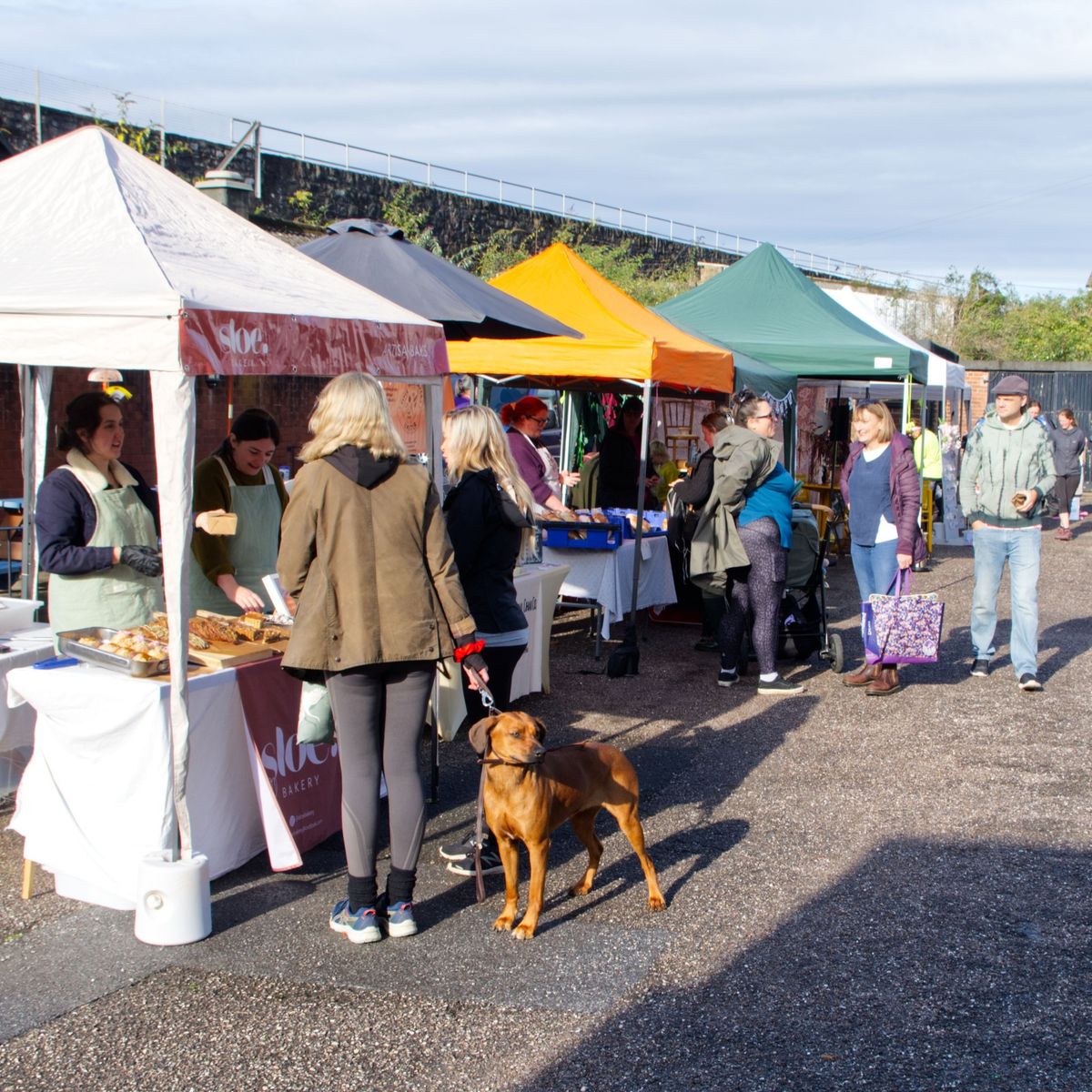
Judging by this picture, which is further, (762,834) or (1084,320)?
(1084,320)

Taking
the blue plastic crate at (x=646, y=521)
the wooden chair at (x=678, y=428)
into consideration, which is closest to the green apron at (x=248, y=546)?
the blue plastic crate at (x=646, y=521)

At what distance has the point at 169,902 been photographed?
384 centimetres

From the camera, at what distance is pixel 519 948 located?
3.93 m

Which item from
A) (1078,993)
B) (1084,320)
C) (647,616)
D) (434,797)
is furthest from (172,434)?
(1084,320)

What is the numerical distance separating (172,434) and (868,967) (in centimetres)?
276

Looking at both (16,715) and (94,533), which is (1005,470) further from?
(16,715)

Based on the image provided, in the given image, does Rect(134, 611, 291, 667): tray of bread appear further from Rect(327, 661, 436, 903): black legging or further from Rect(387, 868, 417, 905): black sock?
Rect(387, 868, 417, 905): black sock

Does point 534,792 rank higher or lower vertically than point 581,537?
lower

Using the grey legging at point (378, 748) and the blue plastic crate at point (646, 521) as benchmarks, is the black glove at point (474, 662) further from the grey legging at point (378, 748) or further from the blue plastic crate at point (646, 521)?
the blue plastic crate at point (646, 521)

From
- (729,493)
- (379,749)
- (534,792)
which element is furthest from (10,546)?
(534,792)

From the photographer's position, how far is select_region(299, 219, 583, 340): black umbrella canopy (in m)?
6.59

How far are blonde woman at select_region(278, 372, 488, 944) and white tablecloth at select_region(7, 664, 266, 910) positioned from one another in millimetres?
594

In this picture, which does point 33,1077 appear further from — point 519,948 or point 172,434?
point 172,434

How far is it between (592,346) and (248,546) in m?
3.49
